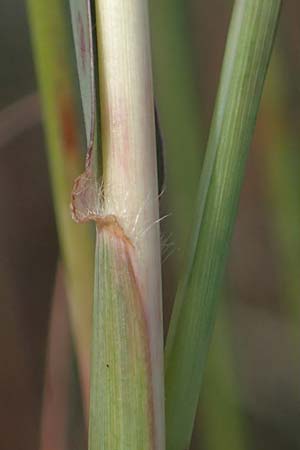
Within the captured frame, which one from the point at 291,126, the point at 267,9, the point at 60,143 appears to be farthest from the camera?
the point at 291,126

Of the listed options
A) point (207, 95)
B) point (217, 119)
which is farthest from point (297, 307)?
point (217, 119)

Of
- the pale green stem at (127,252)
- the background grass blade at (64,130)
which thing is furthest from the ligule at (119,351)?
the background grass blade at (64,130)

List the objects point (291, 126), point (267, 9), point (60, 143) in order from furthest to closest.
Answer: point (291, 126) → point (60, 143) → point (267, 9)

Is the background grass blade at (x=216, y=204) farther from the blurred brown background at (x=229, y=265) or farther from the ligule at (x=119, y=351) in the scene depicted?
the blurred brown background at (x=229, y=265)

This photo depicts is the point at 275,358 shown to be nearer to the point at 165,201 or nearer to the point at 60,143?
the point at 165,201

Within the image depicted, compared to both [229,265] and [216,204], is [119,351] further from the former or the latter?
[229,265]

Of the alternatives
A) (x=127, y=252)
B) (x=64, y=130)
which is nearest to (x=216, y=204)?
(x=127, y=252)

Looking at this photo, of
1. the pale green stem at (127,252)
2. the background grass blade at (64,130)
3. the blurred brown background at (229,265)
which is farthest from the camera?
the blurred brown background at (229,265)
